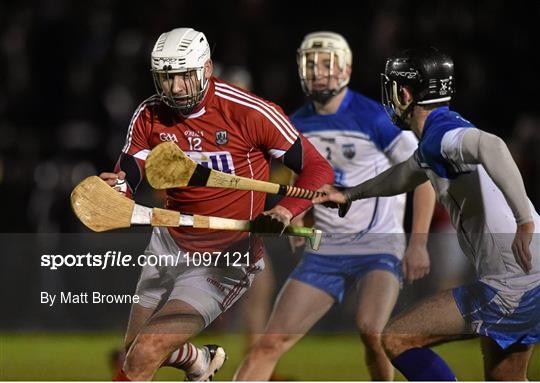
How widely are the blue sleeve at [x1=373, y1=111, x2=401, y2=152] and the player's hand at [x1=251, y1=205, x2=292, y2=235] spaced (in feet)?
4.39

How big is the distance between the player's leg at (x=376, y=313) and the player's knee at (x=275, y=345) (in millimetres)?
380

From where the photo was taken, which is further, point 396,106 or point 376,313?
point 376,313

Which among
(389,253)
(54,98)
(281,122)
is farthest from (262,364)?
(54,98)

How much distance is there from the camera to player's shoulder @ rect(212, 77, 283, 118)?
6.29m

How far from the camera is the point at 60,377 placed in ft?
23.6

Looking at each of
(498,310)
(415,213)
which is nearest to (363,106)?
(415,213)

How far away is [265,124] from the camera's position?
247 inches

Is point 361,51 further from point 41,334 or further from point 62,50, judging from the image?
point 41,334

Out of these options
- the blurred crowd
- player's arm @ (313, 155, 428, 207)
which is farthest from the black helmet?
the blurred crowd

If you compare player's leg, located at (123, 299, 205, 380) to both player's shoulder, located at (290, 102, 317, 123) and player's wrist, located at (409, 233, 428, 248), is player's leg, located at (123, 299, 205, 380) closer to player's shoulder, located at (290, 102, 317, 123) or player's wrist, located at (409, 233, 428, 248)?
player's wrist, located at (409, 233, 428, 248)

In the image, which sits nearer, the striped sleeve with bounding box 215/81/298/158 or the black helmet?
the black helmet

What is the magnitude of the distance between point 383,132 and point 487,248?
142 centimetres

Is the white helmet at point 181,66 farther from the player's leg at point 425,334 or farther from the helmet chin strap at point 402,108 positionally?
the player's leg at point 425,334

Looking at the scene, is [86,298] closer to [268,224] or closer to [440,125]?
[268,224]
